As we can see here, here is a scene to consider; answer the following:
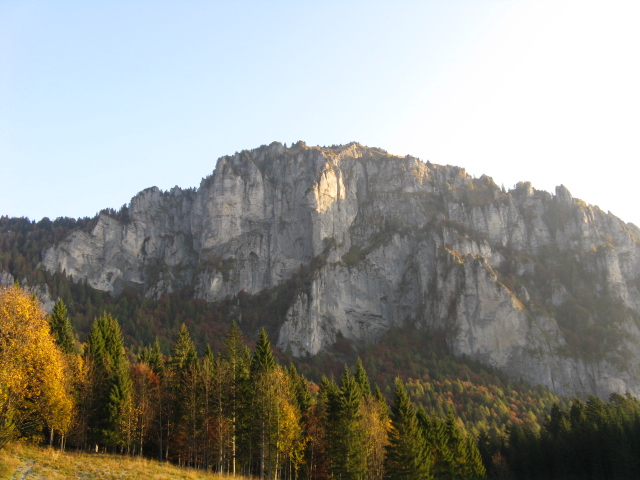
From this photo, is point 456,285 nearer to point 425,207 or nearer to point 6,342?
point 425,207

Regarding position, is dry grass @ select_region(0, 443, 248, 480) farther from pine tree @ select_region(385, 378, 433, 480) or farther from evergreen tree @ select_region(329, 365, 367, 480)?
pine tree @ select_region(385, 378, 433, 480)

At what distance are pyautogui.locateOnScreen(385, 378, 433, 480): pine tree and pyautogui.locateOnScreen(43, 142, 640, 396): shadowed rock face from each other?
102391 millimetres

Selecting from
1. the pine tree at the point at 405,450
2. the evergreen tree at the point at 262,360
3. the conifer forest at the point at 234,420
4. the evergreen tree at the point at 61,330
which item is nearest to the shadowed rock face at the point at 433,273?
the conifer forest at the point at 234,420

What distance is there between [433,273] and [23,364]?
522 feet

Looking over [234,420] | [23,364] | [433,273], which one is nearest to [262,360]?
[234,420]

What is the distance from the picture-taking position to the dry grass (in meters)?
31.5

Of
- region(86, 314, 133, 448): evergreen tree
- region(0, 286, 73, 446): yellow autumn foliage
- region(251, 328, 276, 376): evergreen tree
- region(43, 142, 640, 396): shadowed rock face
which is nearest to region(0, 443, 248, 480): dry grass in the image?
region(0, 286, 73, 446): yellow autumn foliage

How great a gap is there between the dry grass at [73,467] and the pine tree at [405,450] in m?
19.0

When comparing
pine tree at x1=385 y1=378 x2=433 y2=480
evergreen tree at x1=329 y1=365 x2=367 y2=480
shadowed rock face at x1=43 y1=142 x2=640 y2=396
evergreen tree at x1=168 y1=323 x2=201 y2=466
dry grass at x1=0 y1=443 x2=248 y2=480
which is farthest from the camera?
shadowed rock face at x1=43 y1=142 x2=640 y2=396

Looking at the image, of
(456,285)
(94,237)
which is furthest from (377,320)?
(94,237)

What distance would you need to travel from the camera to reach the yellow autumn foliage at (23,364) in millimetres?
30516

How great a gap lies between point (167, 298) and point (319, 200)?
60917 mm

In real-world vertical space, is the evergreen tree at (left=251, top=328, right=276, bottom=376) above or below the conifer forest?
above

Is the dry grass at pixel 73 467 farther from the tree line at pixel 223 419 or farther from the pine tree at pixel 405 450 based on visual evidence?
the pine tree at pixel 405 450
